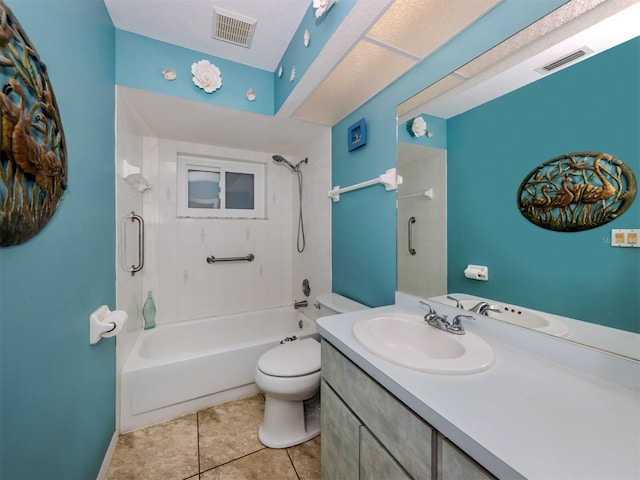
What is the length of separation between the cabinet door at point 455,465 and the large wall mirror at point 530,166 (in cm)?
54

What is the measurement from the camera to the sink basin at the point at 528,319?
2.63 feet

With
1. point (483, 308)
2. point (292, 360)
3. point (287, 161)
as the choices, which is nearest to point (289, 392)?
point (292, 360)

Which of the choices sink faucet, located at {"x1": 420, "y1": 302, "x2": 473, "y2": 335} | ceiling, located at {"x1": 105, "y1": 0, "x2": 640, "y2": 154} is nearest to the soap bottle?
ceiling, located at {"x1": 105, "y1": 0, "x2": 640, "y2": 154}

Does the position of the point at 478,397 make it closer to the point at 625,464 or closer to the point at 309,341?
the point at 625,464

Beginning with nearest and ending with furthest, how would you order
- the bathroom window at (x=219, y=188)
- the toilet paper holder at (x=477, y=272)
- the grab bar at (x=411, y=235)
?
the toilet paper holder at (x=477, y=272)
the grab bar at (x=411, y=235)
the bathroom window at (x=219, y=188)

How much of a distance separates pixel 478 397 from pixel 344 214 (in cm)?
145

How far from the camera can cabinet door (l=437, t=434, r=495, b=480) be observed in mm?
502

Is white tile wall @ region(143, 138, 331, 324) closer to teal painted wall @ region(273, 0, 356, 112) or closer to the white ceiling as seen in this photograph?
teal painted wall @ region(273, 0, 356, 112)

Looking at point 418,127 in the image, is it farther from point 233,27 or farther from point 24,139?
point 24,139

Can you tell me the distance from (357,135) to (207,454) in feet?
7.07

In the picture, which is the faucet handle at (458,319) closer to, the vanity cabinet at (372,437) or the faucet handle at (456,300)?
the faucet handle at (456,300)

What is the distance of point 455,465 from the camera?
549mm

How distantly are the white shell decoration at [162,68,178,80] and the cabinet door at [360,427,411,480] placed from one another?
7.02ft

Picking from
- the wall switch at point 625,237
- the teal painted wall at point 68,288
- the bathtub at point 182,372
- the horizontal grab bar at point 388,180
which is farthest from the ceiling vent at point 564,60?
the bathtub at point 182,372
